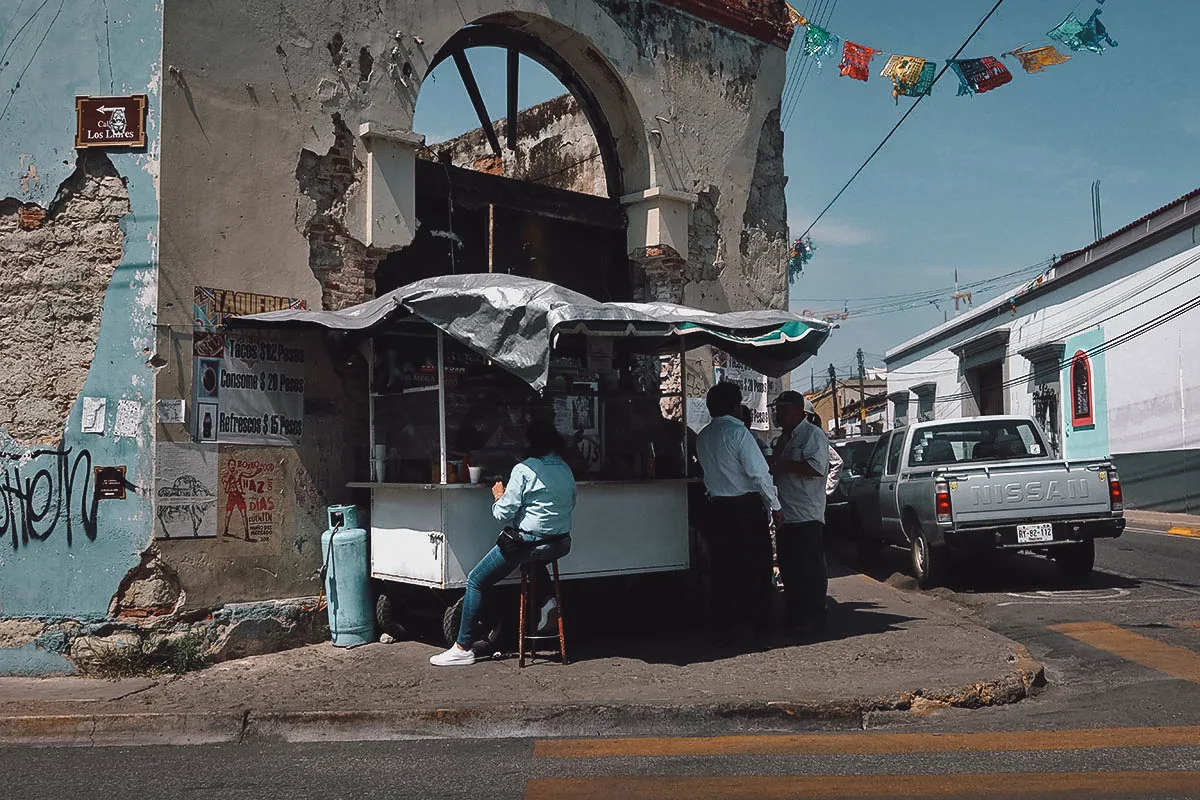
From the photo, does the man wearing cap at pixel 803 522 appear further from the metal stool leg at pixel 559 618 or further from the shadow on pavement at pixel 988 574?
the shadow on pavement at pixel 988 574

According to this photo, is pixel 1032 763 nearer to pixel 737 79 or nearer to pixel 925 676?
pixel 925 676

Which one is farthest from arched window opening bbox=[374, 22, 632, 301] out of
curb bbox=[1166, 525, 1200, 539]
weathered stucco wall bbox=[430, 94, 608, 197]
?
curb bbox=[1166, 525, 1200, 539]

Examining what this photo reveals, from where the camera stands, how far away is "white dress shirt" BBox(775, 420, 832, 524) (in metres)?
8.28

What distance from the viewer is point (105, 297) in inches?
299

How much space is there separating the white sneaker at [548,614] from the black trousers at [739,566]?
1.17 metres

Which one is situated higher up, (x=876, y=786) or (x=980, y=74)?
(x=980, y=74)

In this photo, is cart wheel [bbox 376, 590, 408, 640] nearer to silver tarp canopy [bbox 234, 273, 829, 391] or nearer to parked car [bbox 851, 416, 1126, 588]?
silver tarp canopy [bbox 234, 273, 829, 391]

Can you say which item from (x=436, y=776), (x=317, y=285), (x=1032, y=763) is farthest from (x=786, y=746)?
(x=317, y=285)

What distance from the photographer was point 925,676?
A: 6660mm

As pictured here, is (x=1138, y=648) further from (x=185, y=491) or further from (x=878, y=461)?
(x=185, y=491)

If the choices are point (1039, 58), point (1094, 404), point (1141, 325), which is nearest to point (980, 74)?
point (1039, 58)

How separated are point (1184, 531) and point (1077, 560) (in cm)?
957

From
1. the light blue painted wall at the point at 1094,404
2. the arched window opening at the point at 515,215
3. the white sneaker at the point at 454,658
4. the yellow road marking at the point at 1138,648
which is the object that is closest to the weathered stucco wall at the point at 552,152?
the arched window opening at the point at 515,215

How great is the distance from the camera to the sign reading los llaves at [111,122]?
301 inches
